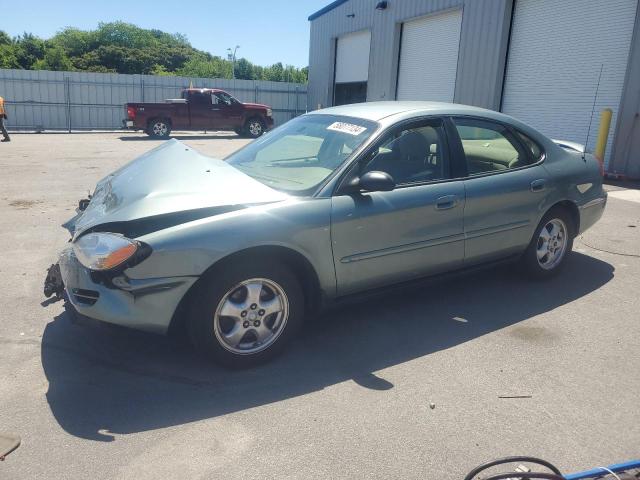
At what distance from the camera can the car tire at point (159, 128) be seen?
2025 centimetres

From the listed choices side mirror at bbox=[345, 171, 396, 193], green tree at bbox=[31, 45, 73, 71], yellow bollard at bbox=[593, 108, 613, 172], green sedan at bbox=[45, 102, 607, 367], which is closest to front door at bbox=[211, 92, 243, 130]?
yellow bollard at bbox=[593, 108, 613, 172]

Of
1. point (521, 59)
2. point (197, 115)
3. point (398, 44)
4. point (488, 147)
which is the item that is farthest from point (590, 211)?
point (197, 115)

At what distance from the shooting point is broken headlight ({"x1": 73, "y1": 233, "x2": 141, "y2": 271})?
285 cm

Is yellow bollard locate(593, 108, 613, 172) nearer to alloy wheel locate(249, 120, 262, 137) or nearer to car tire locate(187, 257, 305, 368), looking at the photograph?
car tire locate(187, 257, 305, 368)

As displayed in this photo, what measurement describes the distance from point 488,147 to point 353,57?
20.4m

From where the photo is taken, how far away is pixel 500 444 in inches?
103

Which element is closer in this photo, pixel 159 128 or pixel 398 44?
pixel 398 44

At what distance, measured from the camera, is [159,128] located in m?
20.5

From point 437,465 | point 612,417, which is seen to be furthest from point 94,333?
point 612,417

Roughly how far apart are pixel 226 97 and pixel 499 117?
18.2m

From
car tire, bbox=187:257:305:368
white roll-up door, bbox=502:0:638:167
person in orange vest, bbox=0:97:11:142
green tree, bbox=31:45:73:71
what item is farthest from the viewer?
green tree, bbox=31:45:73:71

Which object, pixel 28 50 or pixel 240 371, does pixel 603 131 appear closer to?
pixel 240 371

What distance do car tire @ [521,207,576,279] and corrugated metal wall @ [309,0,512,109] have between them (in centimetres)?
1098

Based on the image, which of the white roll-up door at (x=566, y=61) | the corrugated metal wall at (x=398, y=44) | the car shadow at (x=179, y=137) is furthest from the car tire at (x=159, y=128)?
the white roll-up door at (x=566, y=61)
